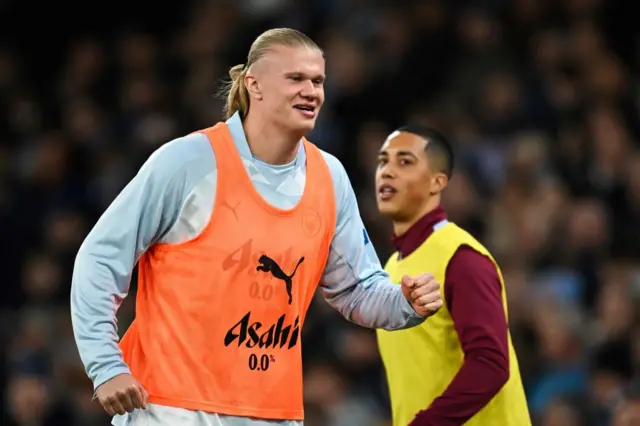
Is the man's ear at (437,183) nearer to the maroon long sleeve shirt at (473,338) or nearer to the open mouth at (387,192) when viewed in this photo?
the open mouth at (387,192)

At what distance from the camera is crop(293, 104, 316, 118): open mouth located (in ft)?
13.6

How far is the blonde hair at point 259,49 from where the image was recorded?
418 centimetres

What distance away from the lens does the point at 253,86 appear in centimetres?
421

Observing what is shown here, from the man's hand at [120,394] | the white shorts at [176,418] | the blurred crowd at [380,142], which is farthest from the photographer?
the blurred crowd at [380,142]

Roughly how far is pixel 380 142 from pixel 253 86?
5.06m

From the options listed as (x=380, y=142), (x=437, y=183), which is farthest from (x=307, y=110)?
(x=380, y=142)

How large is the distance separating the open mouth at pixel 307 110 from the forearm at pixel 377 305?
0.66 meters

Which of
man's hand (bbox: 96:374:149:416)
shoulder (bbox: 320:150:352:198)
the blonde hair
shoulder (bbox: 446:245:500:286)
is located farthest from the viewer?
shoulder (bbox: 446:245:500:286)

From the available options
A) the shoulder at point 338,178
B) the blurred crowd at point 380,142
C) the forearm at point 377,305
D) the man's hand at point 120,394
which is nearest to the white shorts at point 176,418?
the man's hand at point 120,394

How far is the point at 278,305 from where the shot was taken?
4.10 meters

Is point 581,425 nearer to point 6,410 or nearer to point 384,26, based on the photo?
point 6,410

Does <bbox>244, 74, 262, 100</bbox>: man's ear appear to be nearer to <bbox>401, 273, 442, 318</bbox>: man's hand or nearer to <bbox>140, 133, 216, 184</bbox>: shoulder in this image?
<bbox>140, 133, 216, 184</bbox>: shoulder

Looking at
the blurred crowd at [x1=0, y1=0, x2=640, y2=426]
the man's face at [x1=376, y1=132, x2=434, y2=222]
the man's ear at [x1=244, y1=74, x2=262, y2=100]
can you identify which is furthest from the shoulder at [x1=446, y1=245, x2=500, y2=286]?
the blurred crowd at [x1=0, y1=0, x2=640, y2=426]

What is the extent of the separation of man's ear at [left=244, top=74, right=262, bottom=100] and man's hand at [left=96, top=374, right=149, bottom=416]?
3.28 ft
